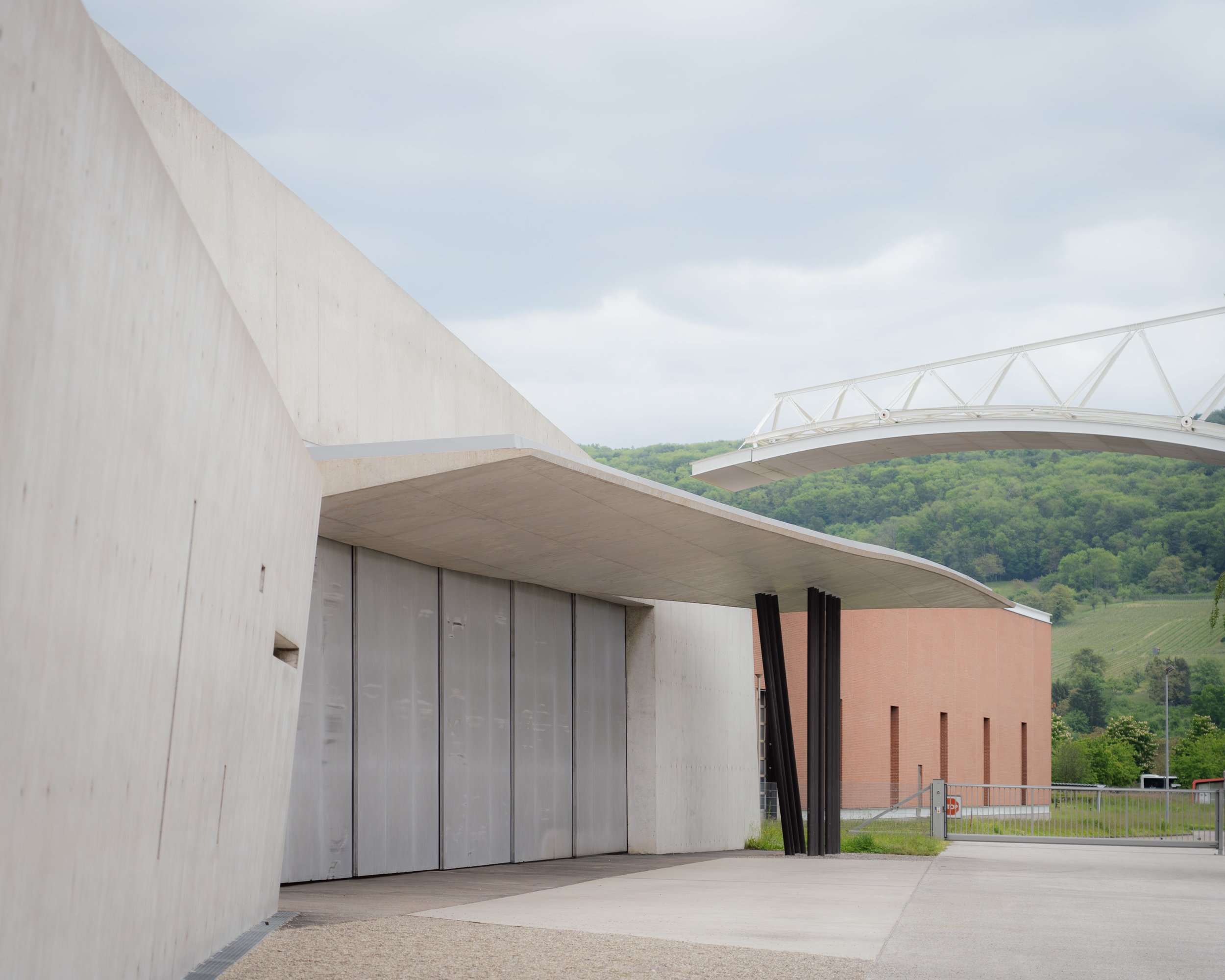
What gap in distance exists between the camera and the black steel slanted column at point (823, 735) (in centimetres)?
1861

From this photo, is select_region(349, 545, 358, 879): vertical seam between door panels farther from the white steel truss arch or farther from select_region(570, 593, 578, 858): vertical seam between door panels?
the white steel truss arch

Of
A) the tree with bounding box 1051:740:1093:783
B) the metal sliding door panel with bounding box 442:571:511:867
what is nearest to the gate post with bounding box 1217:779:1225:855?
the metal sliding door panel with bounding box 442:571:511:867

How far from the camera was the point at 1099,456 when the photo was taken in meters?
81.4

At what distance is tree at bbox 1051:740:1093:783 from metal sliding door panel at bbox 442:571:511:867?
183 ft

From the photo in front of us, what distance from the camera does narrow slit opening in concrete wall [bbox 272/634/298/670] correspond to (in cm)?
870

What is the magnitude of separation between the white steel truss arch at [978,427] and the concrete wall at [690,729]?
3.18 metres

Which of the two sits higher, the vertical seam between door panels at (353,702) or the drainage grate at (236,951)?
the vertical seam between door panels at (353,702)

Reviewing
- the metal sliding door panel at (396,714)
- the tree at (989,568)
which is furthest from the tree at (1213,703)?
the metal sliding door panel at (396,714)

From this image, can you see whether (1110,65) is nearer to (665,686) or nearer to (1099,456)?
(1099,456)

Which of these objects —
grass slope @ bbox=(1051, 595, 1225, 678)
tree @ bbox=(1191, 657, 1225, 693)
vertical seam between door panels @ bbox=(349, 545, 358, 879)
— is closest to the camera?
vertical seam between door panels @ bbox=(349, 545, 358, 879)

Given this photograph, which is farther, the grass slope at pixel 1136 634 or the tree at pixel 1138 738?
the grass slope at pixel 1136 634

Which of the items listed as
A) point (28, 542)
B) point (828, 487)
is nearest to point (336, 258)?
point (28, 542)

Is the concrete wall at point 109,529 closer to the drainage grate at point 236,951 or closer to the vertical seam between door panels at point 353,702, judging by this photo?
the drainage grate at point 236,951

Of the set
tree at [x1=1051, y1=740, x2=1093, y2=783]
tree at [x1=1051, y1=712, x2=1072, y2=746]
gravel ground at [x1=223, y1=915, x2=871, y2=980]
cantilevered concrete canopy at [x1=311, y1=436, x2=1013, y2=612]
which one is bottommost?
tree at [x1=1051, y1=740, x2=1093, y2=783]
